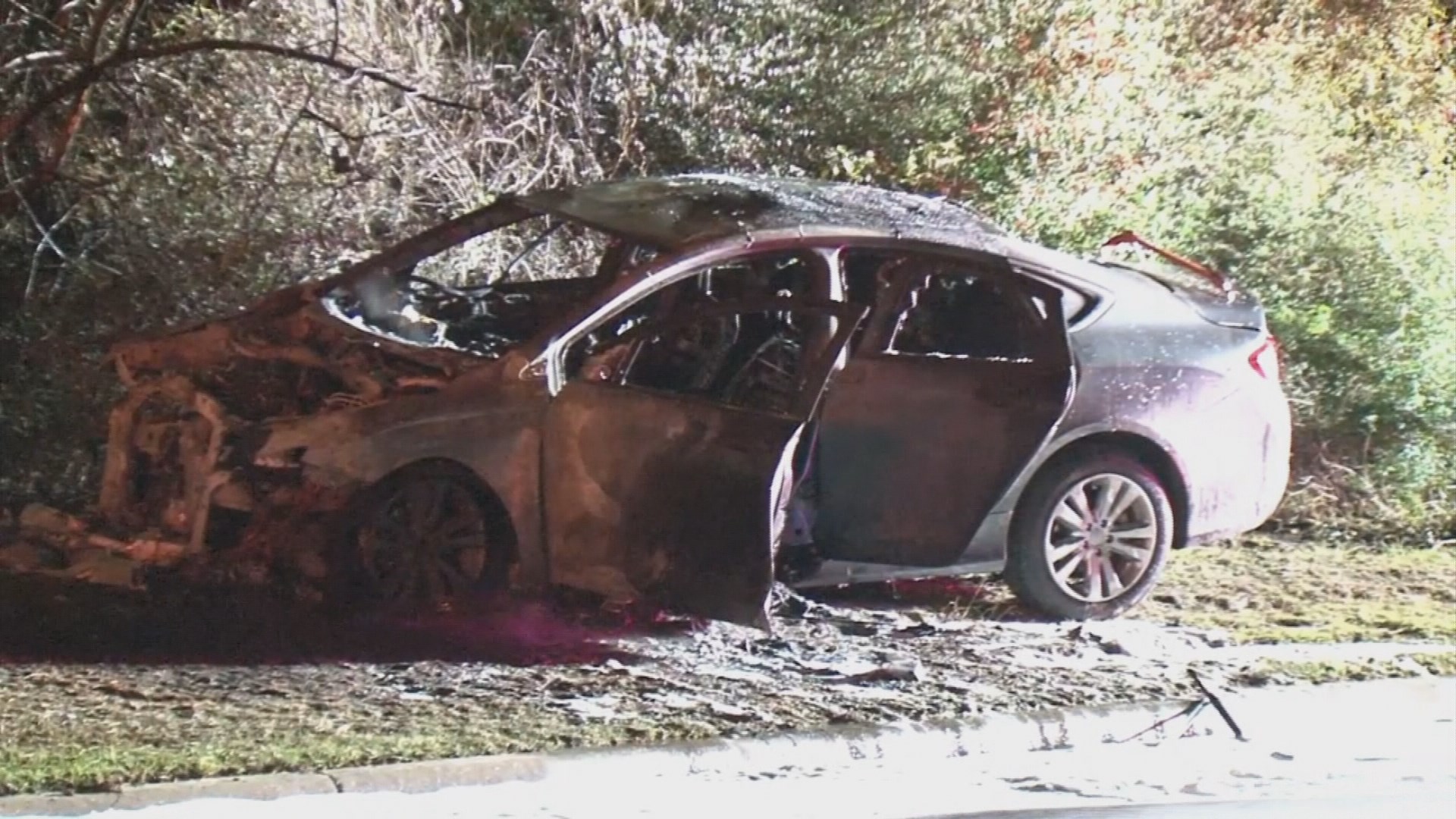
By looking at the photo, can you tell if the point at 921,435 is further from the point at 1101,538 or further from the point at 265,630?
the point at 265,630

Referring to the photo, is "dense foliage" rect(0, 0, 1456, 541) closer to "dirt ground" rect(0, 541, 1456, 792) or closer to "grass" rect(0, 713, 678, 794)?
"dirt ground" rect(0, 541, 1456, 792)

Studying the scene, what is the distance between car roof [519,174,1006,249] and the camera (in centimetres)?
714

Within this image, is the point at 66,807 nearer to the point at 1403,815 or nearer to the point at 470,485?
the point at 470,485

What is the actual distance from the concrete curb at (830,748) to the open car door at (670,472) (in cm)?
77

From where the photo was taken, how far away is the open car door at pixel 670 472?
256 inches

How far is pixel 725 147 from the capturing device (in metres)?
10.5

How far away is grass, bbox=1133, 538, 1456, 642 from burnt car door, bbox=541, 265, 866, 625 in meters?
2.22

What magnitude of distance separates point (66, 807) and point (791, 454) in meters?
2.93

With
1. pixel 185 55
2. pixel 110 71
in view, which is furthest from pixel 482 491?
pixel 185 55

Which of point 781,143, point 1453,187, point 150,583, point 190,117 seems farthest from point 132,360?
point 1453,187

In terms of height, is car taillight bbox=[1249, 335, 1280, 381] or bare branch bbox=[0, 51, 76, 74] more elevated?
bare branch bbox=[0, 51, 76, 74]

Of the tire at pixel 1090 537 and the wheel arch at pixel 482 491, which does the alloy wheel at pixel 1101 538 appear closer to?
the tire at pixel 1090 537

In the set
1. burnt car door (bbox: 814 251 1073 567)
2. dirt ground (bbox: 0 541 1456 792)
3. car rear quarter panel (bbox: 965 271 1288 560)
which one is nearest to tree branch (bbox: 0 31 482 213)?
dirt ground (bbox: 0 541 1456 792)

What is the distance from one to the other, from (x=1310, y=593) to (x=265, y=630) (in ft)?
16.3
